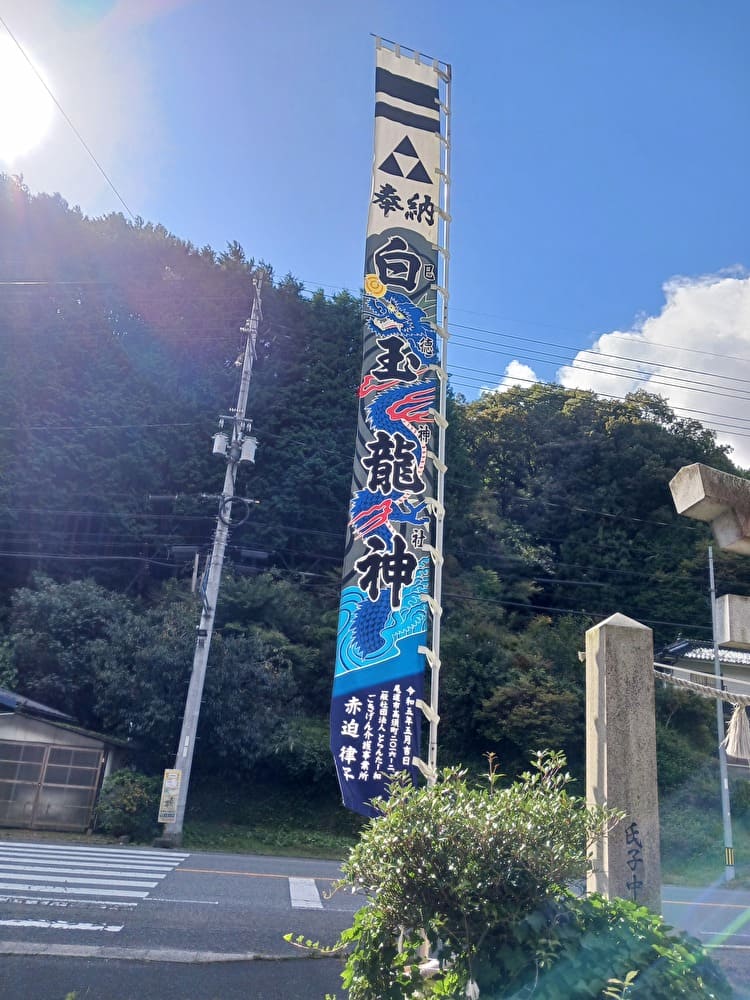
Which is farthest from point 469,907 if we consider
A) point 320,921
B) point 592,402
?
point 592,402

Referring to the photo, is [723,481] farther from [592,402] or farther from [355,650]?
[592,402]

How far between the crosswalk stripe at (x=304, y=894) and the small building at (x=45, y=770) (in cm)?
751

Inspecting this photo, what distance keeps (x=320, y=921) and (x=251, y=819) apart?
1285 cm

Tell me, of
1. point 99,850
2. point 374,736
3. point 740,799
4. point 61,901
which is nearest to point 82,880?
point 61,901

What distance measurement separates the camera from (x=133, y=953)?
20.9ft

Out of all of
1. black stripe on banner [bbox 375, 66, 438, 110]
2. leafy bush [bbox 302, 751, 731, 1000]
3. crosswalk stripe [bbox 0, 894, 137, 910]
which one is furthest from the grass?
black stripe on banner [bbox 375, 66, 438, 110]

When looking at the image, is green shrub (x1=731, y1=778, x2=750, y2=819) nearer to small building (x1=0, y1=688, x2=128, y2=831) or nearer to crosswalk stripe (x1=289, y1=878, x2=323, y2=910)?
crosswalk stripe (x1=289, y1=878, x2=323, y2=910)

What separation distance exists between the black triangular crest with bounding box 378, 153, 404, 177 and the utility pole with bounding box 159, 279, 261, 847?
12.8 meters

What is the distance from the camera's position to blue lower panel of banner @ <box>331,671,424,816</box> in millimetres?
5875

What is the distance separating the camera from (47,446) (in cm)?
2634

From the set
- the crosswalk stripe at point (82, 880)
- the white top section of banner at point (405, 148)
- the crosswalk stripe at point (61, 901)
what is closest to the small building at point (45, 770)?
the crosswalk stripe at point (82, 880)

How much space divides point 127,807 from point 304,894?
7.80 meters

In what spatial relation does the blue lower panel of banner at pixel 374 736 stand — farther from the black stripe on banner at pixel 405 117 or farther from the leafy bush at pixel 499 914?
the black stripe on banner at pixel 405 117

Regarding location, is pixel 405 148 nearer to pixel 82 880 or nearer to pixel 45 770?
pixel 82 880
